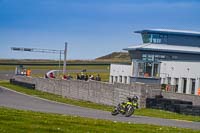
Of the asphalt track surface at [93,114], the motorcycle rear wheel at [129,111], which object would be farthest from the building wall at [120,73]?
the motorcycle rear wheel at [129,111]

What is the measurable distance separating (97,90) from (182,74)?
9518 mm

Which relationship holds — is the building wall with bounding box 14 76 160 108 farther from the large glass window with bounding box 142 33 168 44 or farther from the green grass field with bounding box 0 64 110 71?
the green grass field with bounding box 0 64 110 71

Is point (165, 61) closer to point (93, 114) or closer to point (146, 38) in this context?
point (146, 38)

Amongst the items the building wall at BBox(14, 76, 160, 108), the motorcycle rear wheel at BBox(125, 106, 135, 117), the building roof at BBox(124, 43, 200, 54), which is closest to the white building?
the building roof at BBox(124, 43, 200, 54)

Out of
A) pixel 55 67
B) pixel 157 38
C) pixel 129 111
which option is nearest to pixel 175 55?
pixel 157 38

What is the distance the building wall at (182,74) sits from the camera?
51.9m

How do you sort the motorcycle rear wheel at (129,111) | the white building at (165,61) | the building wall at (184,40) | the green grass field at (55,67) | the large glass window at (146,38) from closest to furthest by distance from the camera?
the motorcycle rear wheel at (129,111)
the white building at (165,61)
the building wall at (184,40)
the large glass window at (146,38)
the green grass field at (55,67)

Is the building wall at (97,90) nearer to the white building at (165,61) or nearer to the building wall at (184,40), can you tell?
the white building at (165,61)

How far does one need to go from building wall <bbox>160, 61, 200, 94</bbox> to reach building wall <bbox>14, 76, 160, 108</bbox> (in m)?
8.43

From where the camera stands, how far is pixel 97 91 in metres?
49.2

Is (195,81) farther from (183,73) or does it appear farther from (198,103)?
(198,103)

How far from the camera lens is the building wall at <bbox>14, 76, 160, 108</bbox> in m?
38.3

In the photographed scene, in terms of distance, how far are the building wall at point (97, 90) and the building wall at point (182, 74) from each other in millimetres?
8433

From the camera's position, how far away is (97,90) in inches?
1930
